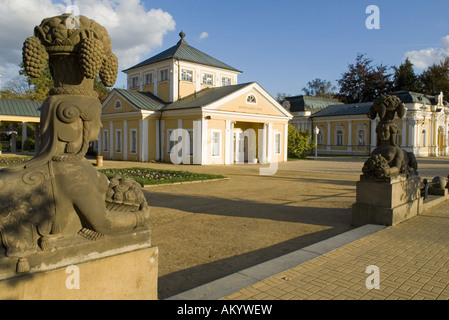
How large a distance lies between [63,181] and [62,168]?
0.34ft

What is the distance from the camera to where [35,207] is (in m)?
2.66

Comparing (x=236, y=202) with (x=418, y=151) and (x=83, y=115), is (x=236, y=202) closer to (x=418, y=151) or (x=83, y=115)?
(x=83, y=115)

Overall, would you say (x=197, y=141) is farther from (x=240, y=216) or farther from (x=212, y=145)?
(x=240, y=216)

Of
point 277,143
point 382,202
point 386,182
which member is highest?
point 277,143

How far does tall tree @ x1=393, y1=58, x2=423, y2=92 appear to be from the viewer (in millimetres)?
55875

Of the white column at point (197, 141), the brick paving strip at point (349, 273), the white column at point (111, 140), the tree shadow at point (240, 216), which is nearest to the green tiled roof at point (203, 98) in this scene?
the white column at point (197, 141)

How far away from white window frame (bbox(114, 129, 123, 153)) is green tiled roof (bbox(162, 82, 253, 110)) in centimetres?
517

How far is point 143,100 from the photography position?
1182 inches

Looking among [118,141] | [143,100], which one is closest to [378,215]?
[143,100]

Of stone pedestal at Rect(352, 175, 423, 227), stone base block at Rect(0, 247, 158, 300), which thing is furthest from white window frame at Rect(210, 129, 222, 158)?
stone base block at Rect(0, 247, 158, 300)

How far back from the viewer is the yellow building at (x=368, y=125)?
41688 millimetres

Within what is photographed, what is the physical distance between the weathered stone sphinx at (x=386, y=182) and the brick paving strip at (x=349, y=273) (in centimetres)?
106

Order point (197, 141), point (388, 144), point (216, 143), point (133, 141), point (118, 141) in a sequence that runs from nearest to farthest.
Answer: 1. point (388, 144)
2. point (197, 141)
3. point (216, 143)
4. point (133, 141)
5. point (118, 141)

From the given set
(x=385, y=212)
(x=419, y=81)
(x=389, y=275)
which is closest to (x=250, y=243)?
(x=389, y=275)
